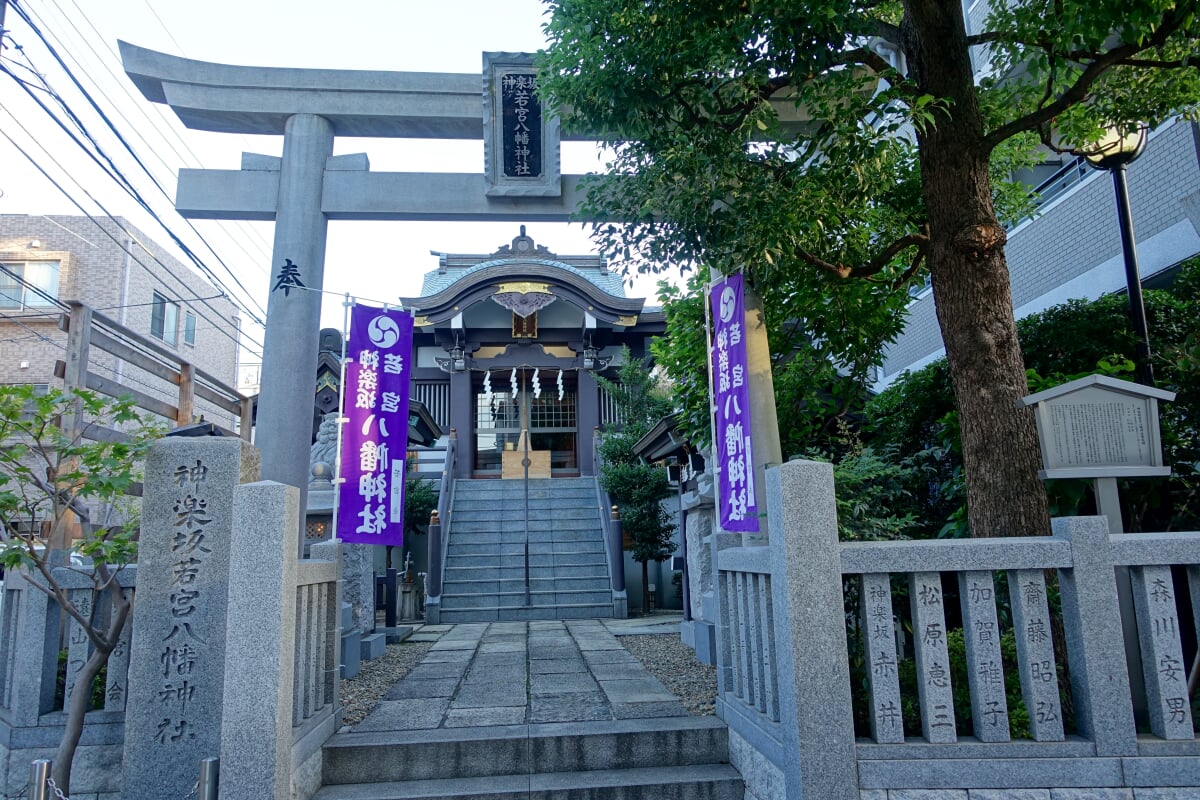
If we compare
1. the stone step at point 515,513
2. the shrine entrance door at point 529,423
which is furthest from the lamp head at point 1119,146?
the shrine entrance door at point 529,423

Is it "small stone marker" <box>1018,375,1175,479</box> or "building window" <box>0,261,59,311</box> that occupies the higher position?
"building window" <box>0,261,59,311</box>

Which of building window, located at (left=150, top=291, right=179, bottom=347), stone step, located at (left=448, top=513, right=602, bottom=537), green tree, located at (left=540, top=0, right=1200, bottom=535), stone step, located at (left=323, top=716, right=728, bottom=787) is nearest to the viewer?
stone step, located at (left=323, top=716, right=728, bottom=787)

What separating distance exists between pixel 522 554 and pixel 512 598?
1.26 metres

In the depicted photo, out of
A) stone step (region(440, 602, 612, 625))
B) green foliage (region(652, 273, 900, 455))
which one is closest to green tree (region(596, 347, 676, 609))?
stone step (region(440, 602, 612, 625))

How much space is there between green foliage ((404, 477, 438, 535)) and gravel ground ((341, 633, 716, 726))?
5570 mm

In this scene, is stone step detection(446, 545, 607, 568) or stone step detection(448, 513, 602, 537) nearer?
stone step detection(446, 545, 607, 568)

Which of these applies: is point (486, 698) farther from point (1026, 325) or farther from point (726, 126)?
point (1026, 325)

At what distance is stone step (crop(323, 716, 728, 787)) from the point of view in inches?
187

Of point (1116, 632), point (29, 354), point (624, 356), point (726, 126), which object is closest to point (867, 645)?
point (1116, 632)

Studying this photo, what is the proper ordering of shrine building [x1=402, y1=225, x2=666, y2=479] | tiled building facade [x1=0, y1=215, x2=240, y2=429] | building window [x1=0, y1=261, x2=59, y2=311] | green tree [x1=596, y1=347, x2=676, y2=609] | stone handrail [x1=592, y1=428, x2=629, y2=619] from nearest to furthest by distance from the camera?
stone handrail [x1=592, y1=428, x2=629, y2=619] → green tree [x1=596, y1=347, x2=676, y2=609] → shrine building [x1=402, y1=225, x2=666, y2=479] → tiled building facade [x1=0, y1=215, x2=240, y2=429] → building window [x1=0, y1=261, x2=59, y2=311]

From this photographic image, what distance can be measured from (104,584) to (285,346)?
149 inches

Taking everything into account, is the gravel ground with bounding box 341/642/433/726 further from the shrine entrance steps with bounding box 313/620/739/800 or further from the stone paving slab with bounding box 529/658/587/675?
the stone paving slab with bounding box 529/658/587/675

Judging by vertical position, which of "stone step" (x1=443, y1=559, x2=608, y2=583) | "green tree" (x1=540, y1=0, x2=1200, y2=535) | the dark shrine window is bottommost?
"stone step" (x1=443, y1=559, x2=608, y2=583)

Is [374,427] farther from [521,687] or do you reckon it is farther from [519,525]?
[519,525]
